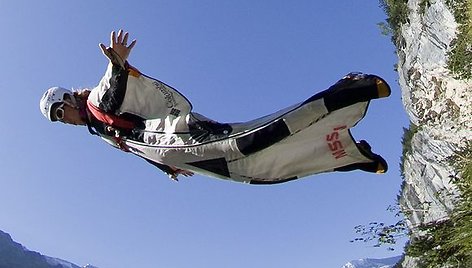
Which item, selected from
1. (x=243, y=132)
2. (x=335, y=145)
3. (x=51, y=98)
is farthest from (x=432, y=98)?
(x=51, y=98)

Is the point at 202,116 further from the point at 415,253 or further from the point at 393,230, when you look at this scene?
the point at 415,253

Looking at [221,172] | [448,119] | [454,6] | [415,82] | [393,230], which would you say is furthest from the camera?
[415,82]

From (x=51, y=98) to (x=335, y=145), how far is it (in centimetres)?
187

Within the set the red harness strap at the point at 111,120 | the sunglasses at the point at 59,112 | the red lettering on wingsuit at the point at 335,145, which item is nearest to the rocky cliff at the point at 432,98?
the red lettering on wingsuit at the point at 335,145

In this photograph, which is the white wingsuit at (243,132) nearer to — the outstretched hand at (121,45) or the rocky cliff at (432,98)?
the outstretched hand at (121,45)

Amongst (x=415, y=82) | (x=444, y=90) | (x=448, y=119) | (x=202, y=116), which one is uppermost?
(x=415, y=82)

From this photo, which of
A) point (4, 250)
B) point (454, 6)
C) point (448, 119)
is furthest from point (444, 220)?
point (4, 250)

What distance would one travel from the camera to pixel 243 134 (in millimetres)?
2541

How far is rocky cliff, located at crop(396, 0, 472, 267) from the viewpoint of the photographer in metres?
13.4

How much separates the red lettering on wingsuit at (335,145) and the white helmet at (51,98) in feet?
5.72

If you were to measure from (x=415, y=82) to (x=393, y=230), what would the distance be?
1520 centimetres

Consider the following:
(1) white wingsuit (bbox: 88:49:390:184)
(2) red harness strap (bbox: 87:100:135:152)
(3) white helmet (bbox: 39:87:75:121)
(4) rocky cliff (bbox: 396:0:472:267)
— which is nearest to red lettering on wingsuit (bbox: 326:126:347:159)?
(1) white wingsuit (bbox: 88:49:390:184)

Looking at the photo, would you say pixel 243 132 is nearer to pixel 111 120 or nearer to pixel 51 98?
pixel 111 120

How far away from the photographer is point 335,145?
252cm
